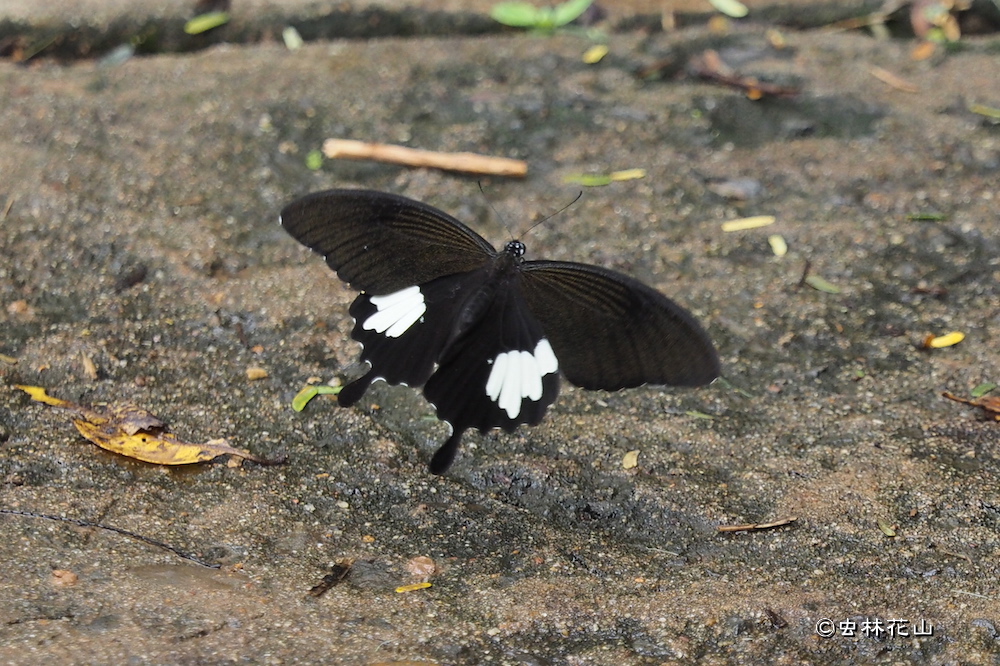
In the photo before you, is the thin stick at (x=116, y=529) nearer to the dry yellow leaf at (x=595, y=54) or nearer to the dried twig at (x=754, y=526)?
the dried twig at (x=754, y=526)

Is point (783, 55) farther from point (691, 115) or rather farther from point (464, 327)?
point (464, 327)

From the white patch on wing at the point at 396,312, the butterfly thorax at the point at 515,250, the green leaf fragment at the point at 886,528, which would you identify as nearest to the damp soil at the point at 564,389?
the green leaf fragment at the point at 886,528

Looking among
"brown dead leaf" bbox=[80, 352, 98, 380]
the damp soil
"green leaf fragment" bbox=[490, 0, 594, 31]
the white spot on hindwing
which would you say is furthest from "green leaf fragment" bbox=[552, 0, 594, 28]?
"brown dead leaf" bbox=[80, 352, 98, 380]

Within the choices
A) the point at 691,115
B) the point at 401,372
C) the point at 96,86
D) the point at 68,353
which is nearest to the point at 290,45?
the point at 96,86

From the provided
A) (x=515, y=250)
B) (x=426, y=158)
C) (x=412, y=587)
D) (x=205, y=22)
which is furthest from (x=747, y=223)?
(x=205, y=22)

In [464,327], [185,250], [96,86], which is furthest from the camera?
[96,86]

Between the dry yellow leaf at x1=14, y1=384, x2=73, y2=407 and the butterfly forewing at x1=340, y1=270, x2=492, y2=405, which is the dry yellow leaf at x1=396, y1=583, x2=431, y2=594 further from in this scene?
the dry yellow leaf at x1=14, y1=384, x2=73, y2=407
